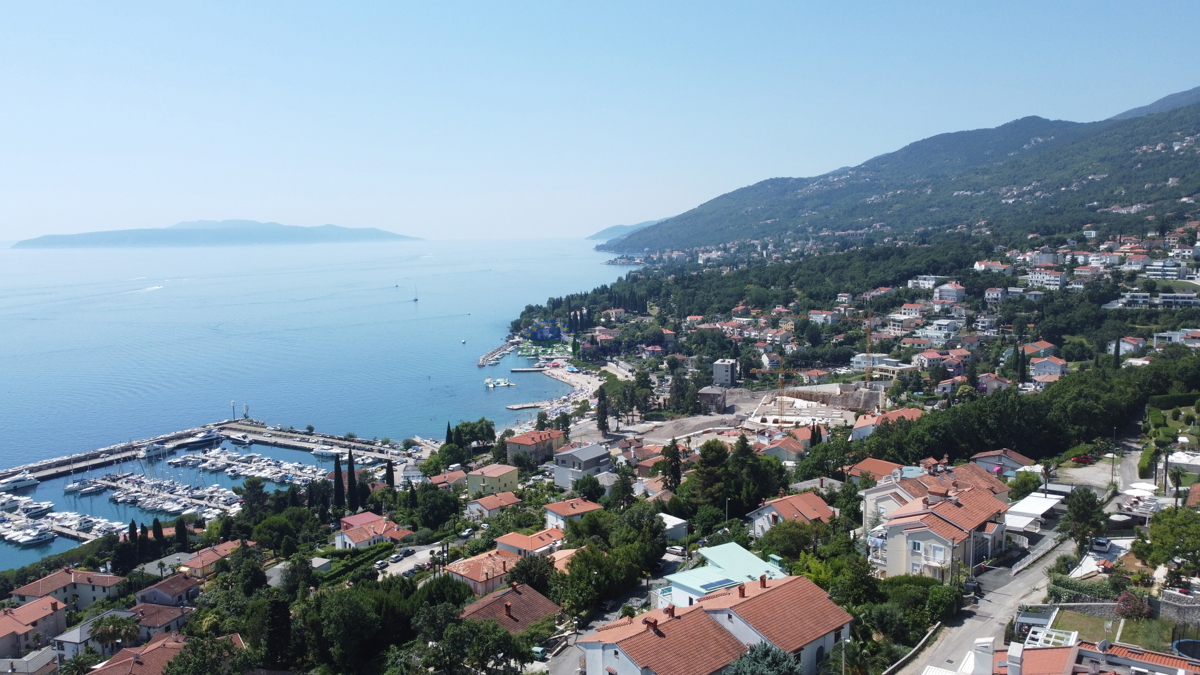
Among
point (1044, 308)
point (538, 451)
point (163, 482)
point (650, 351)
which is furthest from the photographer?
point (650, 351)

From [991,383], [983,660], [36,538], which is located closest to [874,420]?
[991,383]

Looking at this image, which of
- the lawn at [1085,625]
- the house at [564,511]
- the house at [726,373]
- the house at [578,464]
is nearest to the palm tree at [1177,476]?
the lawn at [1085,625]

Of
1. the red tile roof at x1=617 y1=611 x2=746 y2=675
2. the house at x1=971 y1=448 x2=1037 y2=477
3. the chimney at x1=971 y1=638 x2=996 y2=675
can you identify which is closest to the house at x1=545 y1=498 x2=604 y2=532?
the red tile roof at x1=617 y1=611 x2=746 y2=675

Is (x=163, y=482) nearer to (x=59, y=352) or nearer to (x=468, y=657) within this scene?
(x=468, y=657)

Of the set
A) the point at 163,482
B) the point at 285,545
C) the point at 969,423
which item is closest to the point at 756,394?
the point at 969,423

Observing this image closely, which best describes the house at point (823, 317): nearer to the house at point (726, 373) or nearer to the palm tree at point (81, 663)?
the house at point (726, 373)
